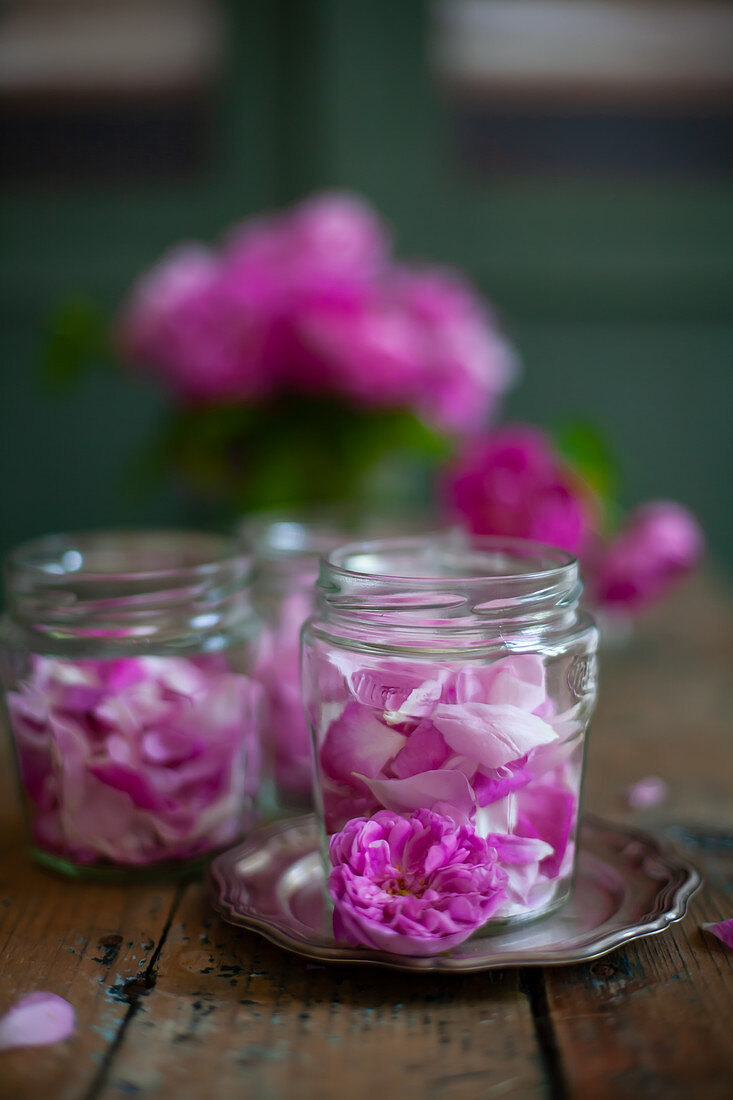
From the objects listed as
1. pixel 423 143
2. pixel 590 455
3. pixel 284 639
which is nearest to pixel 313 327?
pixel 590 455

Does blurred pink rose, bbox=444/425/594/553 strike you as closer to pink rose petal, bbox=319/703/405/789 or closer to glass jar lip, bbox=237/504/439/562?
glass jar lip, bbox=237/504/439/562

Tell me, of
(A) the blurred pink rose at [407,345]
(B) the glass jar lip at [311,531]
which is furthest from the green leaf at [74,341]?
(B) the glass jar lip at [311,531]

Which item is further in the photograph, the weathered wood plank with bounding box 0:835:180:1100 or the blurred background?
Result: the blurred background

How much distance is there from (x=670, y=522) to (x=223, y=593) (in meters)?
0.46

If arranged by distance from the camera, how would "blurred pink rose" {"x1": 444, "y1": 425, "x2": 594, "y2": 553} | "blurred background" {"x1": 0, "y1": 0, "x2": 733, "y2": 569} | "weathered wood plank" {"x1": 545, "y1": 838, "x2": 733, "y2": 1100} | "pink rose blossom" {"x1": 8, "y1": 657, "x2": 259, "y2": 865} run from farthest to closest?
"blurred background" {"x1": 0, "y1": 0, "x2": 733, "y2": 569}
"blurred pink rose" {"x1": 444, "y1": 425, "x2": 594, "y2": 553}
"pink rose blossom" {"x1": 8, "y1": 657, "x2": 259, "y2": 865}
"weathered wood plank" {"x1": 545, "y1": 838, "x2": 733, "y2": 1100}

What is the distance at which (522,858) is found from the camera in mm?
404

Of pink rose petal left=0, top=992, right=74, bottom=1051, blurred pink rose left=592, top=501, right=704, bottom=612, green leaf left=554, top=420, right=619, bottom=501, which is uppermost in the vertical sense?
pink rose petal left=0, top=992, right=74, bottom=1051

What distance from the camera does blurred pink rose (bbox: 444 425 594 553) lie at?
28.4 inches

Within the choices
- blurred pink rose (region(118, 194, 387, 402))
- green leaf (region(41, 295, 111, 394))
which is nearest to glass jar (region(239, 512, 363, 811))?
blurred pink rose (region(118, 194, 387, 402))

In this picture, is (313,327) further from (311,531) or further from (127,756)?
(127,756)

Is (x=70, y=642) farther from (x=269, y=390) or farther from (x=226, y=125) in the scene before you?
(x=226, y=125)

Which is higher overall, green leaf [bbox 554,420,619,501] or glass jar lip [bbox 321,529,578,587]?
glass jar lip [bbox 321,529,578,587]

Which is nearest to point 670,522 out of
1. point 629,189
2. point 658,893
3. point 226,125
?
point 658,893

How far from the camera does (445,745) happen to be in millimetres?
392
